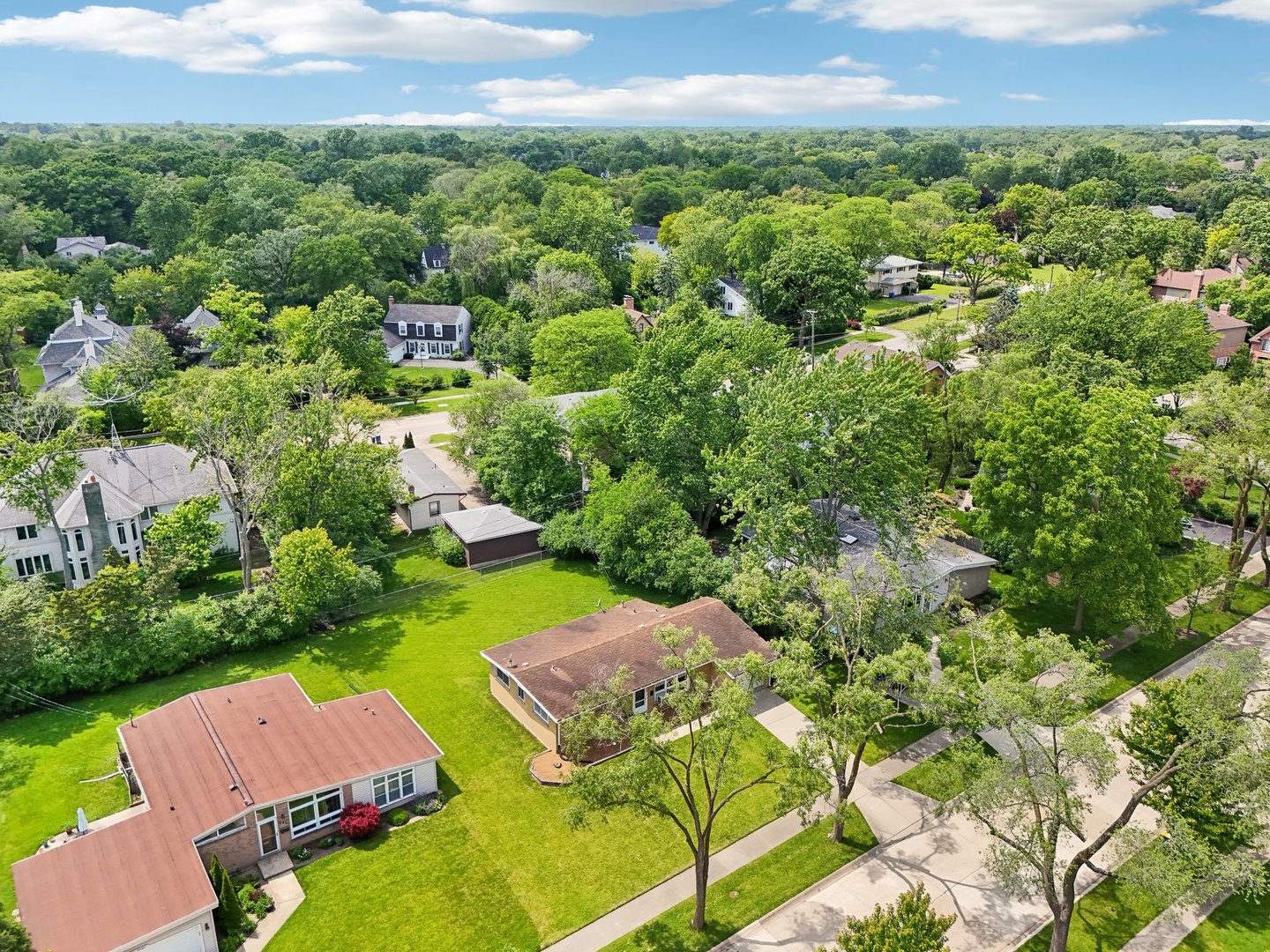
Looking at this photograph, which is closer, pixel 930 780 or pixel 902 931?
pixel 902 931

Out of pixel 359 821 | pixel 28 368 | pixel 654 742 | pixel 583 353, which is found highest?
pixel 583 353

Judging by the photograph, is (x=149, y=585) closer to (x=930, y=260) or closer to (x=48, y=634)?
(x=48, y=634)

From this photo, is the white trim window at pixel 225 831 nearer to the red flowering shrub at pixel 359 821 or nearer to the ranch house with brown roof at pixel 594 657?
the red flowering shrub at pixel 359 821

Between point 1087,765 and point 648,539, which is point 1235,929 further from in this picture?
point 648,539

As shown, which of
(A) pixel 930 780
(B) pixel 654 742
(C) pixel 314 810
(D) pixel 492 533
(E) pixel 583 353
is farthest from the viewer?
(E) pixel 583 353

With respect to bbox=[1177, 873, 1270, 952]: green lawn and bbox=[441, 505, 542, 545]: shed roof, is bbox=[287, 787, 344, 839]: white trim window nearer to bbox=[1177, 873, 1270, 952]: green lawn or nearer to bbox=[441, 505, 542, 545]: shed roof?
bbox=[441, 505, 542, 545]: shed roof

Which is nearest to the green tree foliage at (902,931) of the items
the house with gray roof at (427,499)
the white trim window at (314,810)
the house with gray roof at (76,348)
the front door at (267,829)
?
the white trim window at (314,810)

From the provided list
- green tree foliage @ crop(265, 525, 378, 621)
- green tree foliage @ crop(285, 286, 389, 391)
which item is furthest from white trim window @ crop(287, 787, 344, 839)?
green tree foliage @ crop(285, 286, 389, 391)

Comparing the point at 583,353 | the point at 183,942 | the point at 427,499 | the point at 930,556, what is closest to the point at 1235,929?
the point at 930,556
